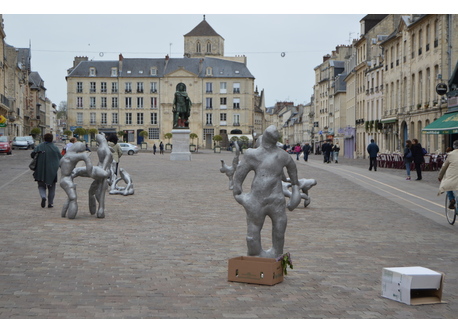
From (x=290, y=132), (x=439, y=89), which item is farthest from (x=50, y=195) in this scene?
(x=290, y=132)

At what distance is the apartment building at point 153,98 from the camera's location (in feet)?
372

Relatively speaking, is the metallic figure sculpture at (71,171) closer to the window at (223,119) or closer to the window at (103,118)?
the window at (223,119)

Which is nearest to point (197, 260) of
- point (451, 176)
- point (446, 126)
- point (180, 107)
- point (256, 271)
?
point (256, 271)

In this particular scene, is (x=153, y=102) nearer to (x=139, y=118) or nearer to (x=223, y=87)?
(x=139, y=118)

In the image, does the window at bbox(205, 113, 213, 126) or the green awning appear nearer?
the green awning

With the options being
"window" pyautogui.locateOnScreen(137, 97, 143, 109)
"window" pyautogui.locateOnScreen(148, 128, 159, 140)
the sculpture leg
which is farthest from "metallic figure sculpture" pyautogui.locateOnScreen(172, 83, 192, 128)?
"window" pyautogui.locateOnScreen(137, 97, 143, 109)

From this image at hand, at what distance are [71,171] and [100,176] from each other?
2.02ft

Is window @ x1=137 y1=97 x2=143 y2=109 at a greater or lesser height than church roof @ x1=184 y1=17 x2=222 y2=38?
lesser

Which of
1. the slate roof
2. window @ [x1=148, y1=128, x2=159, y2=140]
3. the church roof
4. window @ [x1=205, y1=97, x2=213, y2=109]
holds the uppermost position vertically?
the church roof

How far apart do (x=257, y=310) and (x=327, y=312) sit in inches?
25.4

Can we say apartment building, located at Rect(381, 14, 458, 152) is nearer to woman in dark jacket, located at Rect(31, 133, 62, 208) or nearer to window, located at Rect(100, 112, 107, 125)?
woman in dark jacket, located at Rect(31, 133, 62, 208)

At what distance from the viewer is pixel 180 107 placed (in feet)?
181

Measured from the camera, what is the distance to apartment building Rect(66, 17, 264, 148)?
113 meters

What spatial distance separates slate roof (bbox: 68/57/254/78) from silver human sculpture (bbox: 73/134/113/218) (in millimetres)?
99944
